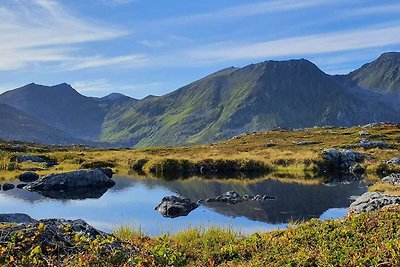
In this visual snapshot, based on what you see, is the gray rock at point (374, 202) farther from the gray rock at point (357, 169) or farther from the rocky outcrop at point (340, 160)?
the rocky outcrop at point (340, 160)

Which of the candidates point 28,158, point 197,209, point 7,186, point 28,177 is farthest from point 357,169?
point 28,158

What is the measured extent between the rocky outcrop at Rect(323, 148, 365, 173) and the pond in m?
16.5

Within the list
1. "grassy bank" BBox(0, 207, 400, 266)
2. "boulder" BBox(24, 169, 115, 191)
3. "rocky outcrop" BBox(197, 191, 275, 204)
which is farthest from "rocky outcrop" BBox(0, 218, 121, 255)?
"boulder" BBox(24, 169, 115, 191)

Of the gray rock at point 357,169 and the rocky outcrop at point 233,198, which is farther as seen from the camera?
the gray rock at point 357,169

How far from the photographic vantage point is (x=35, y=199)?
149 feet

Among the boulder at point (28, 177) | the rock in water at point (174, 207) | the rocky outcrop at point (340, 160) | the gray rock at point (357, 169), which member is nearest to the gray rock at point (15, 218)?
the rock in water at point (174, 207)

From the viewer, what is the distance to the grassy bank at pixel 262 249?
11.9m

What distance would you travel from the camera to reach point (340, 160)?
7569 centimetres

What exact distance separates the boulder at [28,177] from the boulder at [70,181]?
6.23m

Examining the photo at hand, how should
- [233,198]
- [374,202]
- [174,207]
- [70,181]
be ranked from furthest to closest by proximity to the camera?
[70,181] < [233,198] < [174,207] < [374,202]

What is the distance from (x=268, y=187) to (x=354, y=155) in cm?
3029

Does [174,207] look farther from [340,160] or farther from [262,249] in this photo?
[340,160]

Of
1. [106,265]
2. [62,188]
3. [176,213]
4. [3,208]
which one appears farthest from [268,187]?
[106,265]

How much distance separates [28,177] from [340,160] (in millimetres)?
50951
